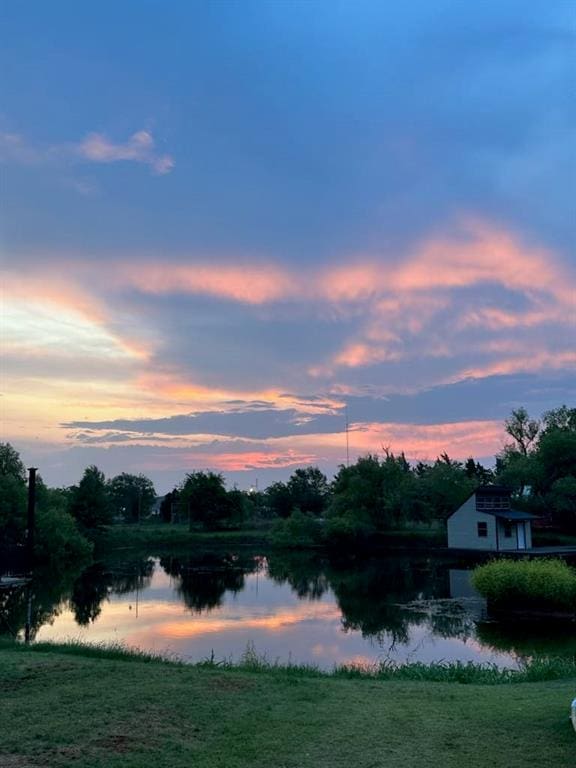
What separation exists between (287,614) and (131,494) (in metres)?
74.7

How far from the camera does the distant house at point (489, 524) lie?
40.4 metres

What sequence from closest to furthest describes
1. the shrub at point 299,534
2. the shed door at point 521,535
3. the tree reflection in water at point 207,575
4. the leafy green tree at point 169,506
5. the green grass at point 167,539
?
the tree reflection in water at point 207,575 → the shed door at point 521,535 → the shrub at point 299,534 → the green grass at point 167,539 → the leafy green tree at point 169,506

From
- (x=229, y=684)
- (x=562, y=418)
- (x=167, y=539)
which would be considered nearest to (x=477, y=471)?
(x=562, y=418)

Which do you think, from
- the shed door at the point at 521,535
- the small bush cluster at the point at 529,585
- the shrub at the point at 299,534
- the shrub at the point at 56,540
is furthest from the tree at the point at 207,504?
the small bush cluster at the point at 529,585

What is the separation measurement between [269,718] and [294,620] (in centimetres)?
1475

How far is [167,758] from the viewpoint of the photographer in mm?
5211

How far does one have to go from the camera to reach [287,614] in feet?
71.7

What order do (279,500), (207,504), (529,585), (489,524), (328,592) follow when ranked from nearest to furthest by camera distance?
(529,585), (328,592), (489,524), (207,504), (279,500)

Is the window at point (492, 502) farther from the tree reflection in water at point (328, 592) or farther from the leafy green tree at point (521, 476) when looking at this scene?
the leafy green tree at point (521, 476)

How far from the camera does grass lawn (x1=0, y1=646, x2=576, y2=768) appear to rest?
5172mm

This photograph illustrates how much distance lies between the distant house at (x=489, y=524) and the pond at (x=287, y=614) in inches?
224

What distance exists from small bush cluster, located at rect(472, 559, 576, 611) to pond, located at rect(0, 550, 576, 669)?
2.73 feet

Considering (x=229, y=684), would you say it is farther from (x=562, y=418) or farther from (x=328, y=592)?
(x=562, y=418)

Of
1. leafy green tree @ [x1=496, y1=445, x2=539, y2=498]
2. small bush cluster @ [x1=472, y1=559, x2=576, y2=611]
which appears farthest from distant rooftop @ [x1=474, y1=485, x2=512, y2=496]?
small bush cluster @ [x1=472, y1=559, x2=576, y2=611]
